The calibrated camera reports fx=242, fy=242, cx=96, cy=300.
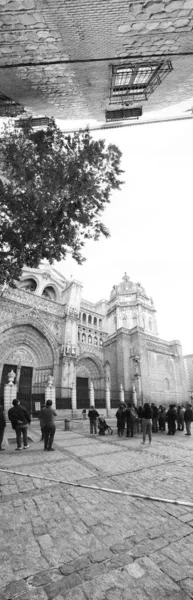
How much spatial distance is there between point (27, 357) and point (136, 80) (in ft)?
69.1

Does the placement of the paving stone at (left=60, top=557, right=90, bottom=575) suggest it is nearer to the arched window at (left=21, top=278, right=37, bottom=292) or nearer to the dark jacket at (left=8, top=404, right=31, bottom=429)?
→ the dark jacket at (left=8, top=404, right=31, bottom=429)

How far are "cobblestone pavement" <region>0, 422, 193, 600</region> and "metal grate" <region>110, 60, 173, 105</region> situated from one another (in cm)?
969

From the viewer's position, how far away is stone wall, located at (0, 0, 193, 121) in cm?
505

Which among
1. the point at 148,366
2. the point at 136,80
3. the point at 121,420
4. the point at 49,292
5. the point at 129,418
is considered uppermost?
the point at 49,292

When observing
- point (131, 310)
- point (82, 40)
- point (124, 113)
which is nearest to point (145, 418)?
point (124, 113)

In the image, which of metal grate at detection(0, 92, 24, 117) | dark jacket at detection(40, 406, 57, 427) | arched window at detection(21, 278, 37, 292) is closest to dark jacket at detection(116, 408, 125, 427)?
dark jacket at detection(40, 406, 57, 427)

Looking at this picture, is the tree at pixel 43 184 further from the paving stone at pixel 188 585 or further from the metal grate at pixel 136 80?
the paving stone at pixel 188 585

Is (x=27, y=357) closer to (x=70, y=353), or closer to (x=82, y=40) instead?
(x=70, y=353)

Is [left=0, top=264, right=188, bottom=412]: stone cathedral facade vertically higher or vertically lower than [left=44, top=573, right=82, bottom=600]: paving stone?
higher

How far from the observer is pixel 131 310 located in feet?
126

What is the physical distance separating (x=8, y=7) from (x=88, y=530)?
9.10 m

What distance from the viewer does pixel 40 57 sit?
242 inches

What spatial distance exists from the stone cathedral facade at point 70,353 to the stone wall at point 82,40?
16.5 metres

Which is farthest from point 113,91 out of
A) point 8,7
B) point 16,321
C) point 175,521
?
point 16,321
